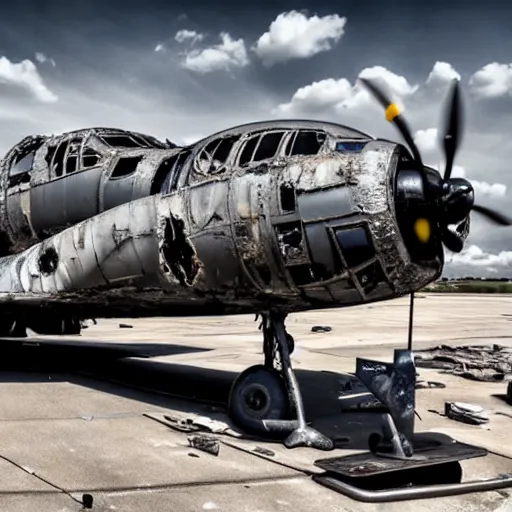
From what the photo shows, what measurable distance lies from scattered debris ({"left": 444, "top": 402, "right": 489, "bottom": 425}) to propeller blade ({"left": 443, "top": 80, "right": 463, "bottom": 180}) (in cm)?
435

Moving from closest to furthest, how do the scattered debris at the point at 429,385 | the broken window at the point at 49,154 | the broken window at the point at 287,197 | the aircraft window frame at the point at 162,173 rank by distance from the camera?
1. the broken window at the point at 287,197
2. the aircraft window frame at the point at 162,173
3. the broken window at the point at 49,154
4. the scattered debris at the point at 429,385

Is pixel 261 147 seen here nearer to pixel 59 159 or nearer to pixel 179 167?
pixel 179 167

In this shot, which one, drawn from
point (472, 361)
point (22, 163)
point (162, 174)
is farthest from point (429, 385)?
point (22, 163)

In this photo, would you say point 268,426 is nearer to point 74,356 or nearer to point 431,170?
point 431,170

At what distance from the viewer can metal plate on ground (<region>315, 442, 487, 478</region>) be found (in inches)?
279

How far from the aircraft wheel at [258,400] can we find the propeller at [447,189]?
9.88 ft

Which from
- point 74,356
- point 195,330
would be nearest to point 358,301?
point 74,356

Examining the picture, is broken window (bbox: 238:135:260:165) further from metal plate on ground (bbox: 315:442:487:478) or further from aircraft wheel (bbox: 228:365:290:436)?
metal plate on ground (bbox: 315:442:487:478)

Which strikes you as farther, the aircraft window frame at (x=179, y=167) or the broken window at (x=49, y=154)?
the broken window at (x=49, y=154)

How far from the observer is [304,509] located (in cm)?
638

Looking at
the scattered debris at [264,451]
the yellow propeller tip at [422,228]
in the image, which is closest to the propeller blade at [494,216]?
the yellow propeller tip at [422,228]

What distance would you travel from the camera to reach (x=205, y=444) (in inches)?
330

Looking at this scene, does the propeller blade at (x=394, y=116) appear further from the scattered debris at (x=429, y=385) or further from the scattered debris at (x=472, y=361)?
the scattered debris at (x=472, y=361)

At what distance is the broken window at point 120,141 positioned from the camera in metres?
12.9
